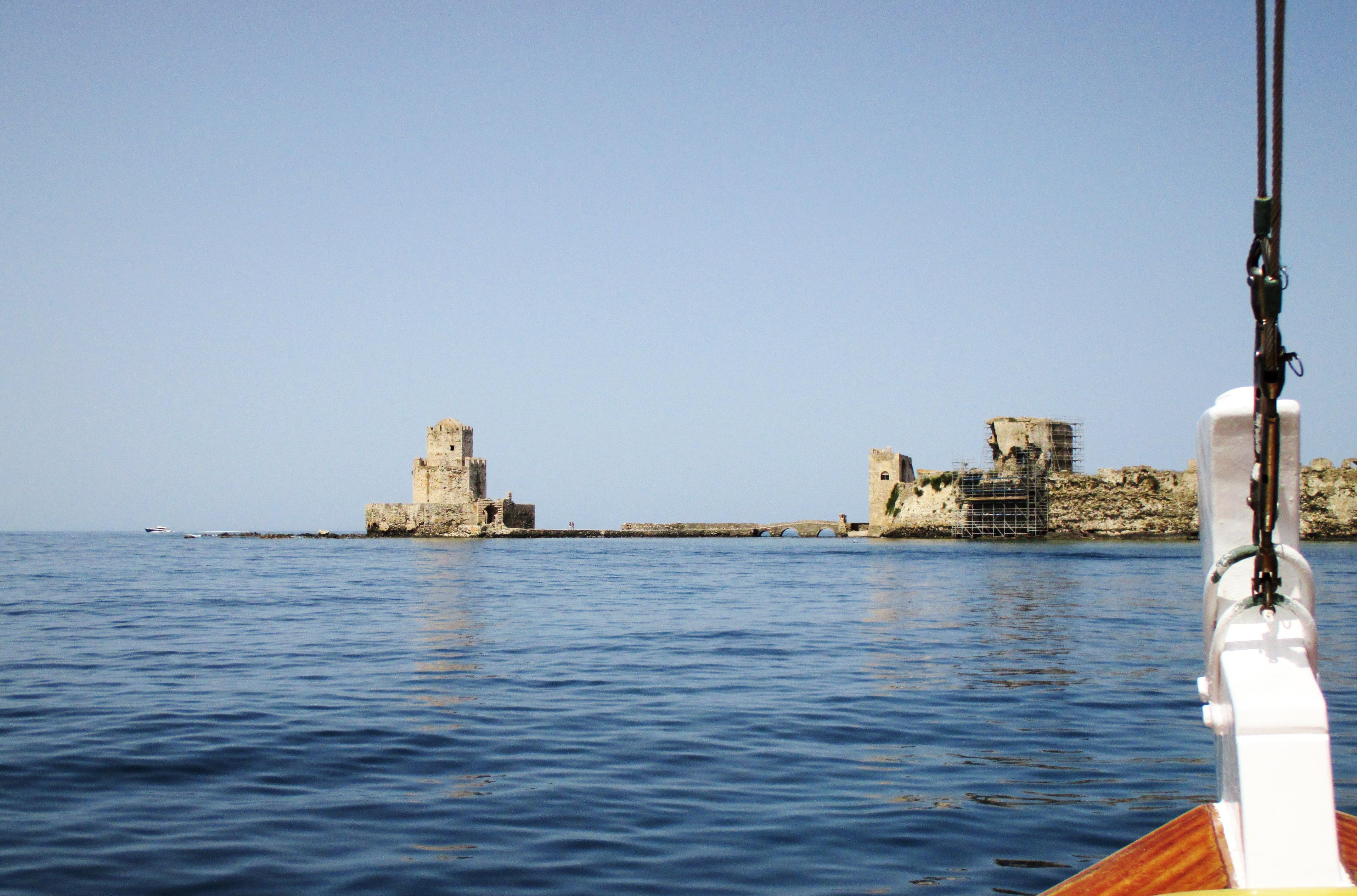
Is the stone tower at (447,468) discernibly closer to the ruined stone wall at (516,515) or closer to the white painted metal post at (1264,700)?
the ruined stone wall at (516,515)

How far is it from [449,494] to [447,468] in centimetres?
152

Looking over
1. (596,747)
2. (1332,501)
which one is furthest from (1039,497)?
(596,747)

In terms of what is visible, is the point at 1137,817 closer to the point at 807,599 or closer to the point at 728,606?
the point at 728,606

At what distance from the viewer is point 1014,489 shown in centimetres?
5350

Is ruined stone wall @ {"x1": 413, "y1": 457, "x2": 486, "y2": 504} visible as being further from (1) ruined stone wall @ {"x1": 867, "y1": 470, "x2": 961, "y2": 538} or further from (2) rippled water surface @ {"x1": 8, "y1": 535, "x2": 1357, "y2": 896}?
(2) rippled water surface @ {"x1": 8, "y1": 535, "x2": 1357, "y2": 896}

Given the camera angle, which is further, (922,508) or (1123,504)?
(922,508)

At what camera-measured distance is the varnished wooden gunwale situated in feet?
7.99

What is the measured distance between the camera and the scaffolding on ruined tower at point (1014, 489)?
53438 millimetres

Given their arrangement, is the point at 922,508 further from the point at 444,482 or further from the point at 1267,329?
the point at 1267,329

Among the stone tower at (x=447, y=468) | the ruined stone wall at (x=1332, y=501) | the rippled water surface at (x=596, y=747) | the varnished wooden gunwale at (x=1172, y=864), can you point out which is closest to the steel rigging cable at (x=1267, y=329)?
the varnished wooden gunwale at (x=1172, y=864)

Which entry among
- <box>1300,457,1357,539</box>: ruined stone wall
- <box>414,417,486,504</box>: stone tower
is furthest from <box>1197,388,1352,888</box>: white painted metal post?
<box>414,417,486,504</box>: stone tower

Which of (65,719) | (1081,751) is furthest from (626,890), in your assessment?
(65,719)

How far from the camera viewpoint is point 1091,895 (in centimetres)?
248

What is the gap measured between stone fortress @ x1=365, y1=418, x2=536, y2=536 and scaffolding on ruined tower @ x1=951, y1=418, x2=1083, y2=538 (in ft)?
88.9
